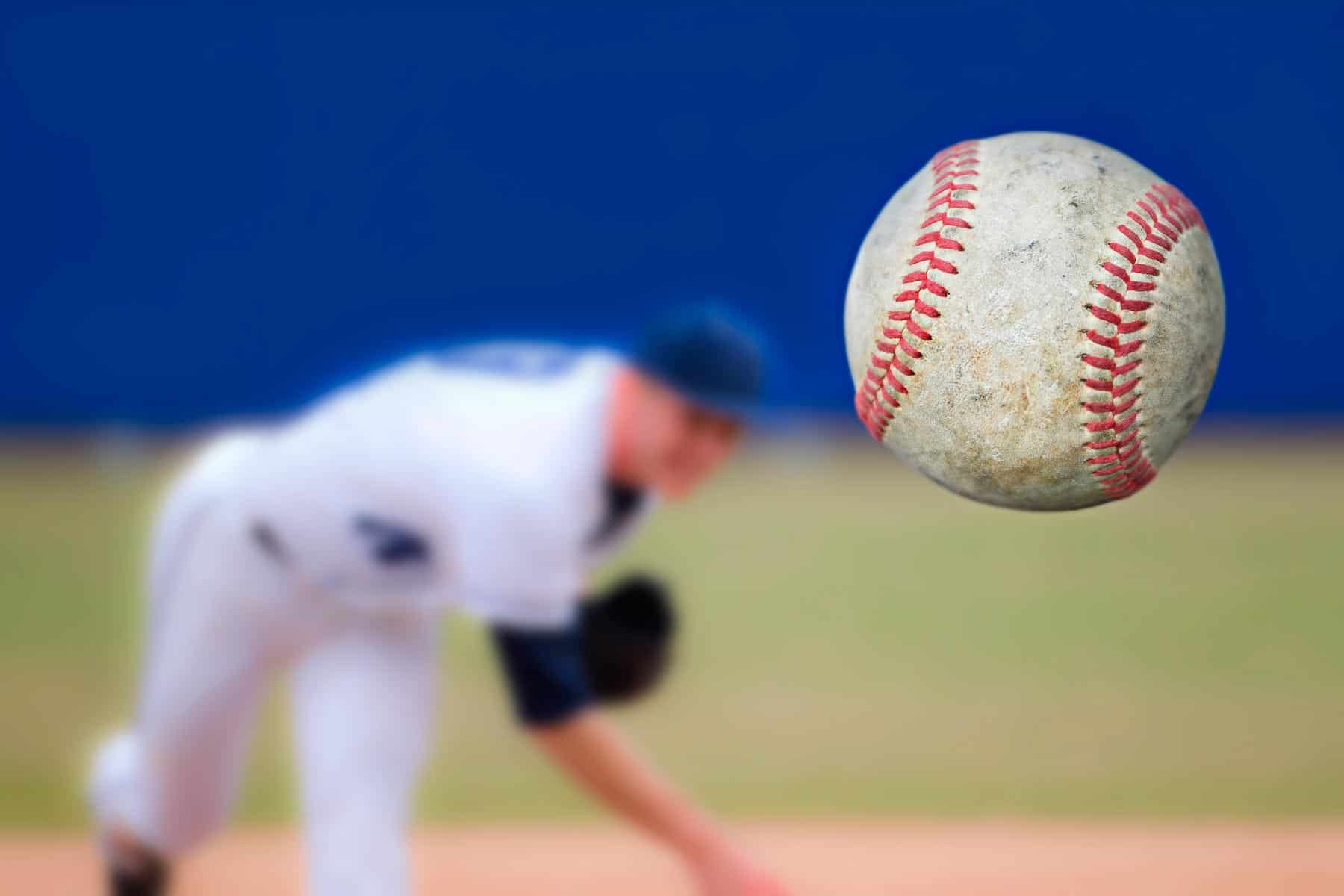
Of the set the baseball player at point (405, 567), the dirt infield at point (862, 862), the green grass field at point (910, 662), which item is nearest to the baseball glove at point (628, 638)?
the baseball player at point (405, 567)

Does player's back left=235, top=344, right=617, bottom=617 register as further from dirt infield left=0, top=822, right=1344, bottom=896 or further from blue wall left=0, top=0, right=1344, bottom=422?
blue wall left=0, top=0, right=1344, bottom=422

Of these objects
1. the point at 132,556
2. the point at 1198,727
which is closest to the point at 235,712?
the point at 1198,727

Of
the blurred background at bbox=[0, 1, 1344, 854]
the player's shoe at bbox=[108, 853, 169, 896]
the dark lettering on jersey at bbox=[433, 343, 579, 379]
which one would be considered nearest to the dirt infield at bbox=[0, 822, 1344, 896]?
the player's shoe at bbox=[108, 853, 169, 896]

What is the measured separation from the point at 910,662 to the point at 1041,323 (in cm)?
333

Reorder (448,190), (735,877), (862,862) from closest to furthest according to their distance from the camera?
1. (735,877)
2. (862,862)
3. (448,190)

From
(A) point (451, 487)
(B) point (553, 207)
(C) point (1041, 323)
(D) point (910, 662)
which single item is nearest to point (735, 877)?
(A) point (451, 487)

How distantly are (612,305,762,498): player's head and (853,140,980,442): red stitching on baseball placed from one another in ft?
1.36

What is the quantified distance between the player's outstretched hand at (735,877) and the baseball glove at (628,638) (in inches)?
15.4

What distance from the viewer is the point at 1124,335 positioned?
1.10 m

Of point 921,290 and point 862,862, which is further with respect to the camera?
point 862,862

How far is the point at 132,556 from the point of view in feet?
18.1

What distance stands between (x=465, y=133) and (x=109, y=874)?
585 centimetres

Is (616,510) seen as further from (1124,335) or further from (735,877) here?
(1124,335)

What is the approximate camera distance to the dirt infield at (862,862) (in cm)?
241
